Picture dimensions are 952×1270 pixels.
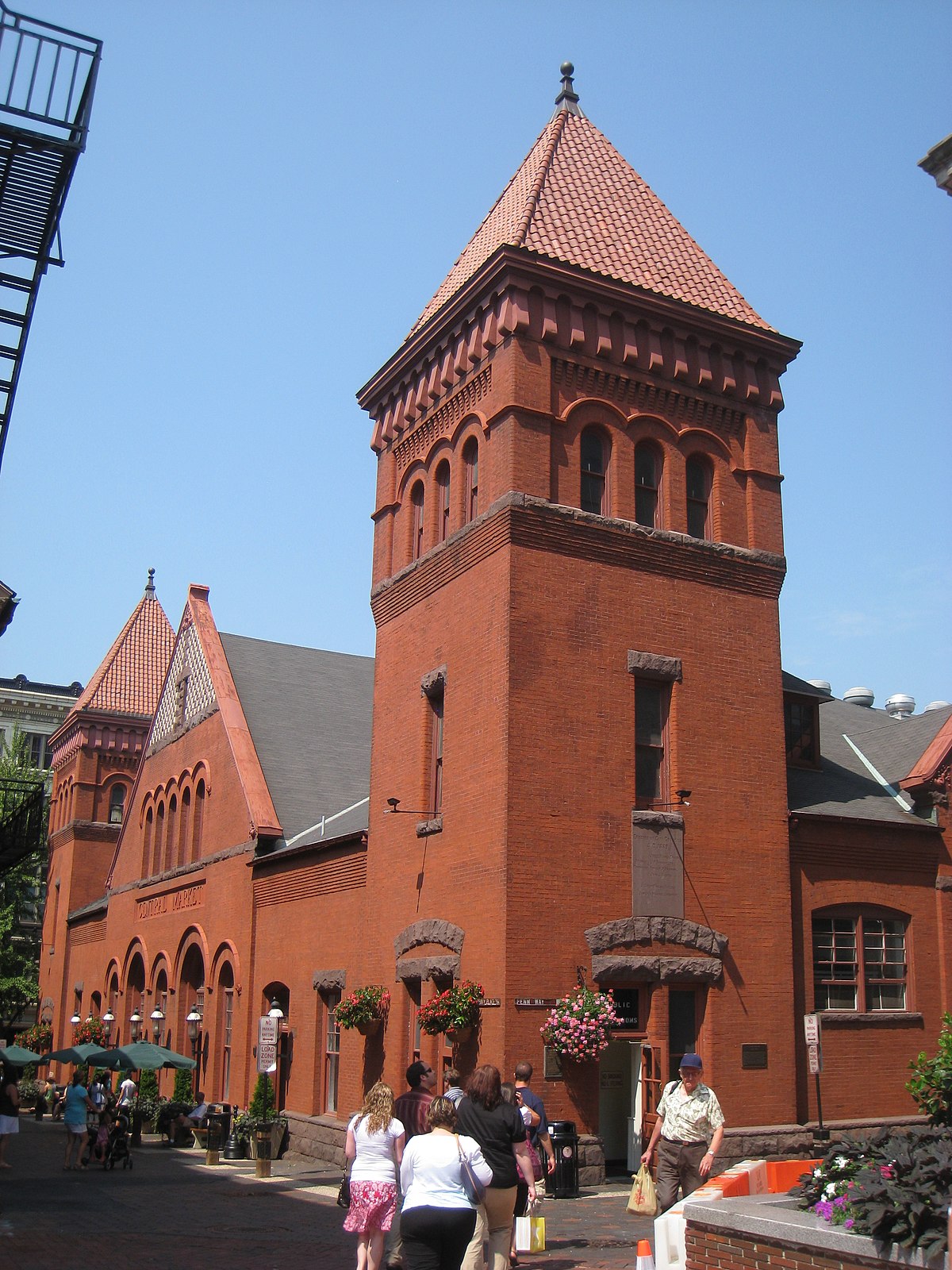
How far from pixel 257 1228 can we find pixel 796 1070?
29.1ft

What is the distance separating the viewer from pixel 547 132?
971 inches

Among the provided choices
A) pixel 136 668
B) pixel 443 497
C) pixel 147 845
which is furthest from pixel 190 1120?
pixel 136 668

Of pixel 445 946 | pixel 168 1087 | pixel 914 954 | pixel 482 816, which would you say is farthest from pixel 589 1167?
pixel 168 1087

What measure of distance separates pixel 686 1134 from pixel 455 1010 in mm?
6343

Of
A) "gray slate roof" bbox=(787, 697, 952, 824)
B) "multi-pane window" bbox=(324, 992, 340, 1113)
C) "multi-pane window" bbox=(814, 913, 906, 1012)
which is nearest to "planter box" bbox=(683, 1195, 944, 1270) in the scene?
"multi-pane window" bbox=(814, 913, 906, 1012)

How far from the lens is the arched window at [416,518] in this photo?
23.3 meters

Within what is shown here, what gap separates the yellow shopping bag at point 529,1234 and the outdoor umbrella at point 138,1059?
15.9 metres

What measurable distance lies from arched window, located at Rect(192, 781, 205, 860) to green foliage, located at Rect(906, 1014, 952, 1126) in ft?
62.8

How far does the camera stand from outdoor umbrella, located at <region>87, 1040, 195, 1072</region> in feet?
84.0

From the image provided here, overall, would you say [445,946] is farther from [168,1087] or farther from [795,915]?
[168,1087]

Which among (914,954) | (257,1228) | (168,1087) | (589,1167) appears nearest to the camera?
(257,1228)

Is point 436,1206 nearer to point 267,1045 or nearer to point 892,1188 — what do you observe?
point 892,1188

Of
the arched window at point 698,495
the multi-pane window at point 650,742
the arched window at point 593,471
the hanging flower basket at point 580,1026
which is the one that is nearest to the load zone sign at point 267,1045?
the hanging flower basket at point 580,1026

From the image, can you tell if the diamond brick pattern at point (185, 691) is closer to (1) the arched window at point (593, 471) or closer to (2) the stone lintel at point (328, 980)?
(2) the stone lintel at point (328, 980)
